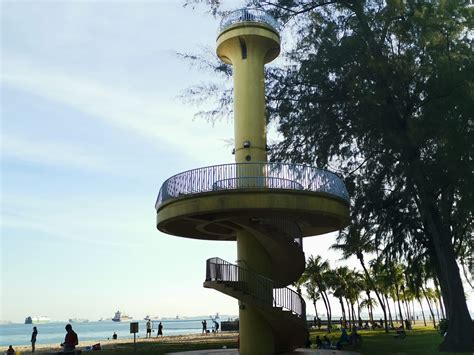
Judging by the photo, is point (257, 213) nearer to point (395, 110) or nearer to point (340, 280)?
point (395, 110)

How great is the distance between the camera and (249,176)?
1977 centimetres

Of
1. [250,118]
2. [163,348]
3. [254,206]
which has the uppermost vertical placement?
[250,118]

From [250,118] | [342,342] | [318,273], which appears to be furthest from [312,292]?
[250,118]

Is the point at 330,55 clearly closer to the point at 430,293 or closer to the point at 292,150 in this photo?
the point at 292,150

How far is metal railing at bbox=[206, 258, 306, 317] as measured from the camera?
19.8 meters

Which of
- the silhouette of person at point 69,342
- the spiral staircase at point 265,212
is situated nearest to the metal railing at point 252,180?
the spiral staircase at point 265,212

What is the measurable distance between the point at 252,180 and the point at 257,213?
1504 millimetres

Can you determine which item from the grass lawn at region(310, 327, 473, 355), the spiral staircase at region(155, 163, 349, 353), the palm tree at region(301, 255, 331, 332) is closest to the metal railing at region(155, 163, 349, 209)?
the spiral staircase at region(155, 163, 349, 353)

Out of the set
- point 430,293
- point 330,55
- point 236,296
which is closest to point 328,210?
point 236,296

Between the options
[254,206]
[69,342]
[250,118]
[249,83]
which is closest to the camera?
[69,342]

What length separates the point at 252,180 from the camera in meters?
19.4

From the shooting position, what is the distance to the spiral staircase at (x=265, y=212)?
18812 mm

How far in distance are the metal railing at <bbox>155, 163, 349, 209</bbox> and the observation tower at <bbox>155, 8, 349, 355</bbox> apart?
1.5 inches

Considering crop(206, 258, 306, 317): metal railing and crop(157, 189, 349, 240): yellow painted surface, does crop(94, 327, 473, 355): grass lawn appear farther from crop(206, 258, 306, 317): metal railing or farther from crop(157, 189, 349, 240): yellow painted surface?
crop(157, 189, 349, 240): yellow painted surface
